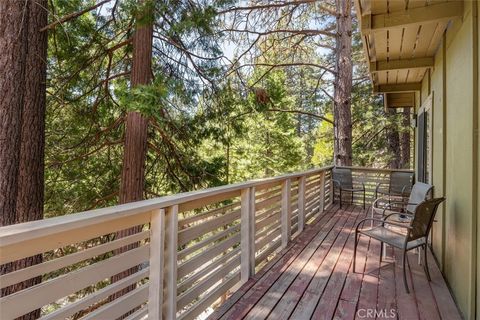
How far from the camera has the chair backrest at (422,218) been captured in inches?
108

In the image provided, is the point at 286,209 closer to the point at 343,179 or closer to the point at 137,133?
the point at 137,133

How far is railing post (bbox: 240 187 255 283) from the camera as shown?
9.88ft

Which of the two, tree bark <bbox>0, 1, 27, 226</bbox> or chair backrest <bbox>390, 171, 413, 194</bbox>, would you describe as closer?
tree bark <bbox>0, 1, 27, 226</bbox>

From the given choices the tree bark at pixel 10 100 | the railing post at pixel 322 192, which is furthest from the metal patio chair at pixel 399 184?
the tree bark at pixel 10 100

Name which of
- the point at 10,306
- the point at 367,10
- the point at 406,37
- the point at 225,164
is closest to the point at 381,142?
the point at 225,164

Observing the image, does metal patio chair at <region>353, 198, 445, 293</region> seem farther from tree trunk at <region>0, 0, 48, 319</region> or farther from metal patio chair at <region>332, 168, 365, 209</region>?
metal patio chair at <region>332, 168, 365, 209</region>

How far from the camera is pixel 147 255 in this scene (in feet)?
5.97

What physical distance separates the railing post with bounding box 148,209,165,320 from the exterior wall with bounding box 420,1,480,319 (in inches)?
81.8

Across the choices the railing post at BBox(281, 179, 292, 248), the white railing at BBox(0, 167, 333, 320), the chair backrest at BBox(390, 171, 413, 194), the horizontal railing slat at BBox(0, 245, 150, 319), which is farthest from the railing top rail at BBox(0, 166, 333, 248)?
the chair backrest at BBox(390, 171, 413, 194)

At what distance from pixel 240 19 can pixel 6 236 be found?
293 inches

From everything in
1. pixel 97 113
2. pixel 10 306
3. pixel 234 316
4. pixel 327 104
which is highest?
pixel 327 104

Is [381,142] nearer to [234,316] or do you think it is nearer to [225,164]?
[225,164]

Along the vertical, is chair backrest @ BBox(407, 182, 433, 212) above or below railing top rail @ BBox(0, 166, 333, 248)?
below

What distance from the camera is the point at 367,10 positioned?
280 centimetres
